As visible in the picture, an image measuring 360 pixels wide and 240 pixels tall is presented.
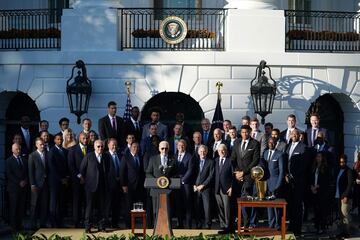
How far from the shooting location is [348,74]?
23438 mm

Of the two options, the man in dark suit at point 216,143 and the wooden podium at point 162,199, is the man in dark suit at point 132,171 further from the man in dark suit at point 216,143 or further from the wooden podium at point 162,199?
the wooden podium at point 162,199

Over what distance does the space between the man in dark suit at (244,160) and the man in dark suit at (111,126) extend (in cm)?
311

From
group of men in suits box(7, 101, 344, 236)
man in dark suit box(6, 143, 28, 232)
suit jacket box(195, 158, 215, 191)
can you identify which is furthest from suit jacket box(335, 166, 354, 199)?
man in dark suit box(6, 143, 28, 232)

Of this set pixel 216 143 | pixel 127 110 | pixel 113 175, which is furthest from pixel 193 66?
pixel 113 175

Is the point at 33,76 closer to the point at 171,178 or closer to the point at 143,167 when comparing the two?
the point at 143,167

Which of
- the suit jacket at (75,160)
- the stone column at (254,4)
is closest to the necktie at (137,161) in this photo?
the suit jacket at (75,160)

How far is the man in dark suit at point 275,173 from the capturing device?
18984 mm

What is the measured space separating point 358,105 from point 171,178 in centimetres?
819

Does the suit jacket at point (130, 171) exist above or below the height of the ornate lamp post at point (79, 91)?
below

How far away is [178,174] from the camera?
18734 millimetres

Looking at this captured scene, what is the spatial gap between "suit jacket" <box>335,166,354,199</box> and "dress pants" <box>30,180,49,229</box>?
6154 mm

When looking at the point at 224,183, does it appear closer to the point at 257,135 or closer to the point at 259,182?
the point at 259,182

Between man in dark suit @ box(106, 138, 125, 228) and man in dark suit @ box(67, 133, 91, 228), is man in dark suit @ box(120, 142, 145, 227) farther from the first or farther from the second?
man in dark suit @ box(67, 133, 91, 228)

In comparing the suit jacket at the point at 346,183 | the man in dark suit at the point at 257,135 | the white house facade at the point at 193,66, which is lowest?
the suit jacket at the point at 346,183
